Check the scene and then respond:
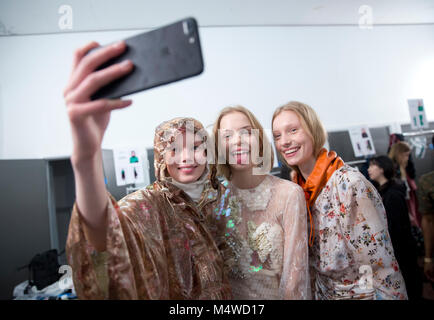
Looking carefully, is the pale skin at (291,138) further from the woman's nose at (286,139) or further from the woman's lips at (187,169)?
the woman's lips at (187,169)

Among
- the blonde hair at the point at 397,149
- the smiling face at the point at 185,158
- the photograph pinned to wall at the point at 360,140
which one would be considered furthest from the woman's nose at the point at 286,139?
the blonde hair at the point at 397,149

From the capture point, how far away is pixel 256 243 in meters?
0.50

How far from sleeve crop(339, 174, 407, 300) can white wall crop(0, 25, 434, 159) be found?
33 centimetres

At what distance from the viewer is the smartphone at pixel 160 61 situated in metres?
0.27

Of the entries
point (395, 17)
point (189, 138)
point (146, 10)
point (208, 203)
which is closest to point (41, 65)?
→ point (146, 10)

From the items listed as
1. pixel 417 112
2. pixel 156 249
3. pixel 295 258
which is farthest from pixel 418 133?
pixel 156 249

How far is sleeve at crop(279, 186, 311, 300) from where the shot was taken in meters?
0.46

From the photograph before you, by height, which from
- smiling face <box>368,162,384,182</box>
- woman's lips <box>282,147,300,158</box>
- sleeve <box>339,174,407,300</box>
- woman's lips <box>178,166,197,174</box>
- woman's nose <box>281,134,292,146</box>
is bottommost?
sleeve <box>339,174,407,300</box>

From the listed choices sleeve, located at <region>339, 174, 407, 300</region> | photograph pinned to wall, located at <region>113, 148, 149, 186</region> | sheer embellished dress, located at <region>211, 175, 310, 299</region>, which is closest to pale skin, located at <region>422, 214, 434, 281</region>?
sleeve, located at <region>339, 174, 407, 300</region>

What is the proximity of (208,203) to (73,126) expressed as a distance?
1.06 ft

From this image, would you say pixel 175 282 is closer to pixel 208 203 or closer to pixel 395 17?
pixel 208 203

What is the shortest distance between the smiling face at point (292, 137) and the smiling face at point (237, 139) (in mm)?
73

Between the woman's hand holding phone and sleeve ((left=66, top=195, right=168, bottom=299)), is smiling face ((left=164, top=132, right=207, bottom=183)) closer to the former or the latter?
sleeve ((left=66, top=195, right=168, bottom=299))

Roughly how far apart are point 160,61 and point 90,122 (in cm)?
12
